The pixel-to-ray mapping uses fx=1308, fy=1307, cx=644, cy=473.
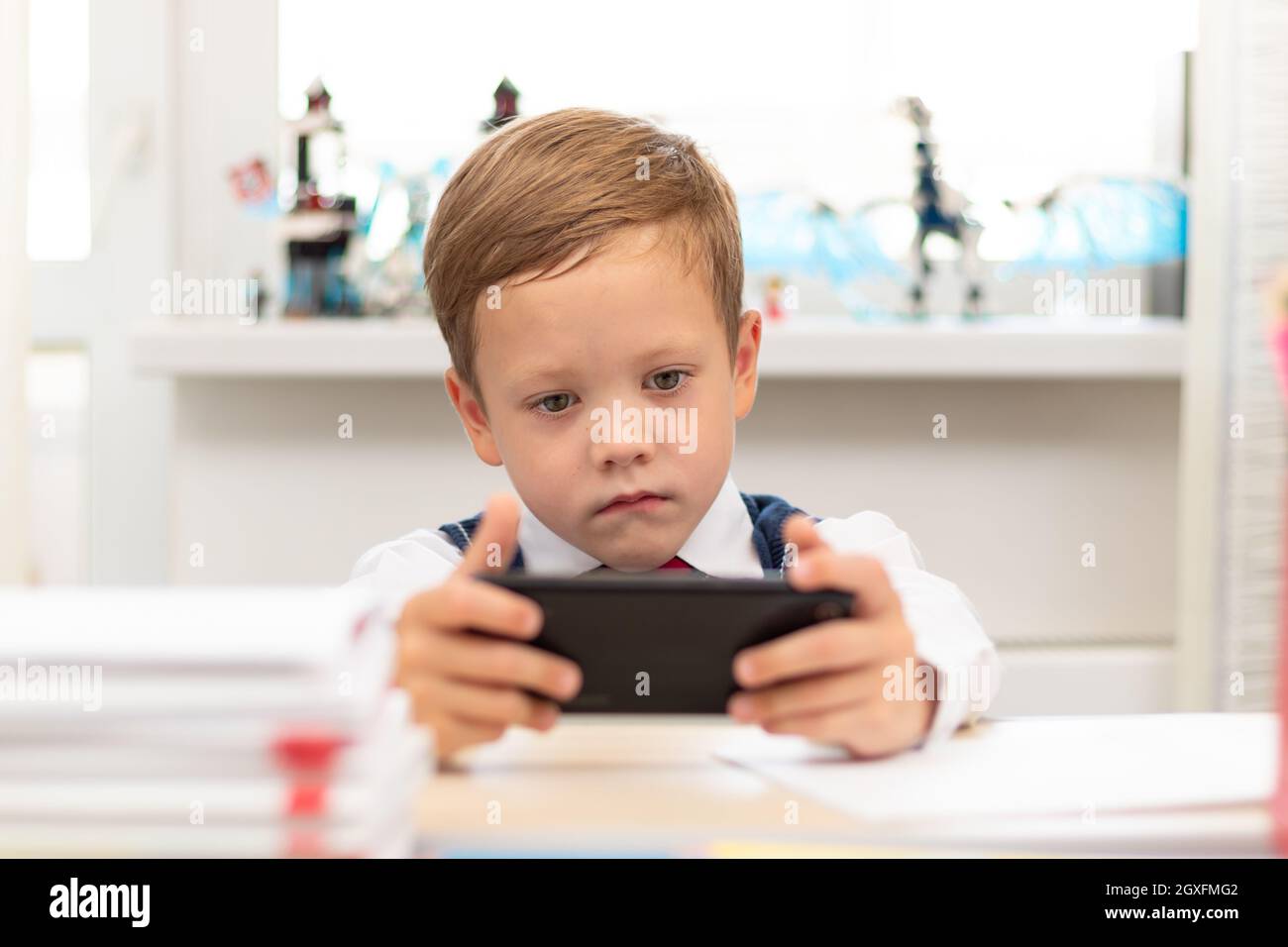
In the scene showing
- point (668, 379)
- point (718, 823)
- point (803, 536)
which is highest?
point (668, 379)

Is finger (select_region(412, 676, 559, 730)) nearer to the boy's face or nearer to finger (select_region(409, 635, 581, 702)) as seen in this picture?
finger (select_region(409, 635, 581, 702))

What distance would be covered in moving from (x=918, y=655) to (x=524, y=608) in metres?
0.25

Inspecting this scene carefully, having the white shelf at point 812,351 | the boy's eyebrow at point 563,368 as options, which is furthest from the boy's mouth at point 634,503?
the white shelf at point 812,351

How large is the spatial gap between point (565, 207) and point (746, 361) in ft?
0.95

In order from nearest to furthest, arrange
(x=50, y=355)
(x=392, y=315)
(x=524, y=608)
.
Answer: (x=524, y=608) → (x=392, y=315) → (x=50, y=355)

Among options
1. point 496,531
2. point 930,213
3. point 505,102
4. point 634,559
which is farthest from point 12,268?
point 496,531

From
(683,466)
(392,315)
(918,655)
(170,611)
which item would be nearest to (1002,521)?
(392,315)

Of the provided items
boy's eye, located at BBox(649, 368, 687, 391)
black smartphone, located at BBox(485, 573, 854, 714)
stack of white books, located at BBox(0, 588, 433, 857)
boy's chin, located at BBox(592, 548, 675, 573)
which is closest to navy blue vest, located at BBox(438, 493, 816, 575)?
boy's chin, located at BBox(592, 548, 675, 573)

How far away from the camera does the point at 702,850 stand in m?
0.49

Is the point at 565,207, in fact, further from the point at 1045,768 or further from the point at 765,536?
the point at 1045,768

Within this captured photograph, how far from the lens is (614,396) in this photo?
997mm

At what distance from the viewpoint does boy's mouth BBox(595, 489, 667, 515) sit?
1.01 metres

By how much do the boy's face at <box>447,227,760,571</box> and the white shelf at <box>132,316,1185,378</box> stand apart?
0.88 meters
